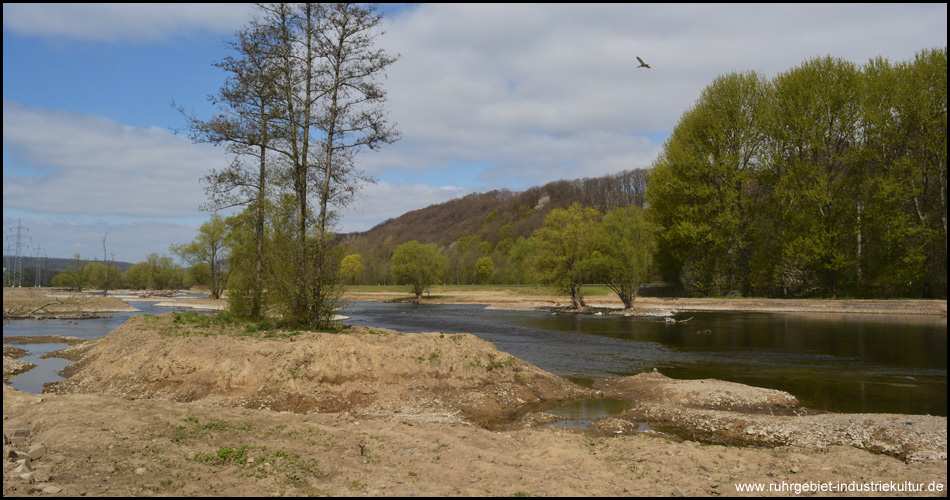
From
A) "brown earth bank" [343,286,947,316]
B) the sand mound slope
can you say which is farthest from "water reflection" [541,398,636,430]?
"brown earth bank" [343,286,947,316]

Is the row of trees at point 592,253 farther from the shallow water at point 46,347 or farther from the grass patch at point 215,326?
the shallow water at point 46,347

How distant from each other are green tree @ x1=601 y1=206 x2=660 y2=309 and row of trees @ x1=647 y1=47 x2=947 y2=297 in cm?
517

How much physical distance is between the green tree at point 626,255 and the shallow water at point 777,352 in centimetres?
765

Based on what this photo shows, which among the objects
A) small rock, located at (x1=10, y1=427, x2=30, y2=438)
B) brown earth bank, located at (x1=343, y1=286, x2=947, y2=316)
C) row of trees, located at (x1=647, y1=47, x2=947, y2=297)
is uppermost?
row of trees, located at (x1=647, y1=47, x2=947, y2=297)

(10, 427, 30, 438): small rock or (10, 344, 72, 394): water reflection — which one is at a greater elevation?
(10, 427, 30, 438): small rock

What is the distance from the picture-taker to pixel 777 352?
2389 cm

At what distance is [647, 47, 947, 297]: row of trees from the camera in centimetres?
4434

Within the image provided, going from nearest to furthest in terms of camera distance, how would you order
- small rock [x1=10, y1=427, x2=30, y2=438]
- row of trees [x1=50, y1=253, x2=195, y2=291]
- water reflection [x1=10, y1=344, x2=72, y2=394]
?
small rock [x1=10, y1=427, x2=30, y2=438], water reflection [x1=10, y1=344, x2=72, y2=394], row of trees [x1=50, y1=253, x2=195, y2=291]

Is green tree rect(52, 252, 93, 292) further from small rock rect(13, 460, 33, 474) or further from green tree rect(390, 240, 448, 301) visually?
small rock rect(13, 460, 33, 474)

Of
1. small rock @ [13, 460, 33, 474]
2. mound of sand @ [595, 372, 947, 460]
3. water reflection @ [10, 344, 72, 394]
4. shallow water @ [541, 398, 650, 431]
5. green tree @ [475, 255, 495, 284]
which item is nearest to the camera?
small rock @ [13, 460, 33, 474]

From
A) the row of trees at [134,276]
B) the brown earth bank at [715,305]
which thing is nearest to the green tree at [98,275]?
the row of trees at [134,276]

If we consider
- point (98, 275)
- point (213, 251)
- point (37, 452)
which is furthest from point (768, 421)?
point (98, 275)

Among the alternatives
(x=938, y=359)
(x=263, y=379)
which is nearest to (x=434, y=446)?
(x=263, y=379)

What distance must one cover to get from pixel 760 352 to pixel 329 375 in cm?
1942
